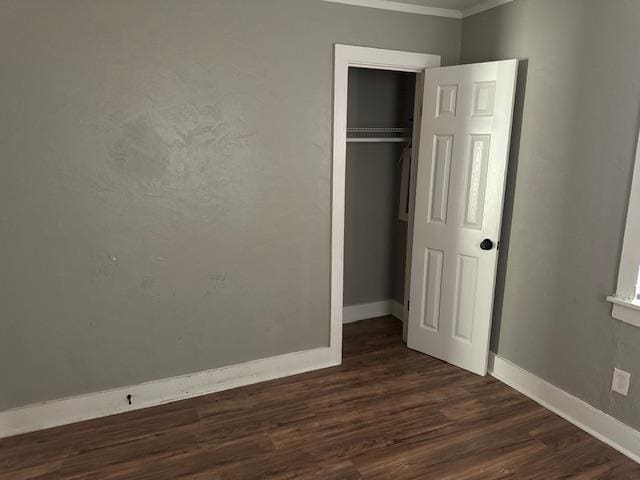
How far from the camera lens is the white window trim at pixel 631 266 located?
222 cm

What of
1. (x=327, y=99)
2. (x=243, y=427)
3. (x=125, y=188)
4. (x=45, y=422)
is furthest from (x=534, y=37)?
(x=45, y=422)

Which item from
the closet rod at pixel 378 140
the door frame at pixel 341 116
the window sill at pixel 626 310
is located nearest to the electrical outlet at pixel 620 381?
the window sill at pixel 626 310

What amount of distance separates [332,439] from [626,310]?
65.0 inches

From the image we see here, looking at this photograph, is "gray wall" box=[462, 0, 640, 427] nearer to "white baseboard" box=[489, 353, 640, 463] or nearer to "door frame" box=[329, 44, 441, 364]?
"white baseboard" box=[489, 353, 640, 463]

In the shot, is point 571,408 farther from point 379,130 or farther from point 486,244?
point 379,130

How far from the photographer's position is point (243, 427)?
2.55m

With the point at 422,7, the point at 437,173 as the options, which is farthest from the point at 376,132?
the point at 422,7

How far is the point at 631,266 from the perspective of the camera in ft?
7.41

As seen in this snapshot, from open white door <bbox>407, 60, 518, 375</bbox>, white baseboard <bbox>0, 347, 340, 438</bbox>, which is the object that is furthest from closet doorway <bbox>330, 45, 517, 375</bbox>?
white baseboard <bbox>0, 347, 340, 438</bbox>

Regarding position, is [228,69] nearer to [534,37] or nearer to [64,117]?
[64,117]

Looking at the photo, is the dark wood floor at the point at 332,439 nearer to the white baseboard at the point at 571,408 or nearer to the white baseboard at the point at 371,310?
the white baseboard at the point at 571,408

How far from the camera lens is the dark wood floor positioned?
222 centimetres

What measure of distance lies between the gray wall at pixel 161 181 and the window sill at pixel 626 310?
1.68 m

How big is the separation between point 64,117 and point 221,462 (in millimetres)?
1911
